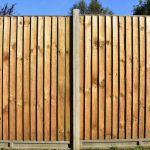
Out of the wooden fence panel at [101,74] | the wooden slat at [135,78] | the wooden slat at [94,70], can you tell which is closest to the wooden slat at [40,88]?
the wooden slat at [94,70]

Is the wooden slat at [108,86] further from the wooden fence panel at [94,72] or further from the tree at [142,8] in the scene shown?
the tree at [142,8]

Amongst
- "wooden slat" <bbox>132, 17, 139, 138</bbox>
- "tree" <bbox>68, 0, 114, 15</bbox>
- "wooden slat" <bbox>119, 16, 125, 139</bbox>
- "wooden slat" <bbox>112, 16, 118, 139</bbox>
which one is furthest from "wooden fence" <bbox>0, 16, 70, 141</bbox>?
"tree" <bbox>68, 0, 114, 15</bbox>

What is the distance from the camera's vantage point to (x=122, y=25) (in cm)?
279

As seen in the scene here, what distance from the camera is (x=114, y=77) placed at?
9.05ft

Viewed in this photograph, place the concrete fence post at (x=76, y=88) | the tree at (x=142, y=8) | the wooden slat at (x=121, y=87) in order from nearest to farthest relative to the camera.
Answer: the concrete fence post at (x=76, y=88) < the wooden slat at (x=121, y=87) < the tree at (x=142, y=8)

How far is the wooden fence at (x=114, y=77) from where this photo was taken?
107 inches

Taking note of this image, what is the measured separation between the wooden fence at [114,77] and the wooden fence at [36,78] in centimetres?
38

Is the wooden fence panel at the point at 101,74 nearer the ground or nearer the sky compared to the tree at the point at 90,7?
nearer the ground

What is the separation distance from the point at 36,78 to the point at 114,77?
160 centimetres

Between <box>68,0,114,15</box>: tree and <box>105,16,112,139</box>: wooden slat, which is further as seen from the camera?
<box>68,0,114,15</box>: tree

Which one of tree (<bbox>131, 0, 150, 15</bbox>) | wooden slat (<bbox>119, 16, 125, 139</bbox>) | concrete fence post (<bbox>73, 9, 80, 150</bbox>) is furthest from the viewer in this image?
tree (<bbox>131, 0, 150, 15</bbox>)

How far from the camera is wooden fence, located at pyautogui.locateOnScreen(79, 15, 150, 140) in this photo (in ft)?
8.94

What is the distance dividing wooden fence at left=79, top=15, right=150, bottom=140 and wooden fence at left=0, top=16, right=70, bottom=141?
0.38m

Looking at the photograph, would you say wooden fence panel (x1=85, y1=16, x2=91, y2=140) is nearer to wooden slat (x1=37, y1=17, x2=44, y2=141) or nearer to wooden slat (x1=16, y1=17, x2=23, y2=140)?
wooden slat (x1=37, y1=17, x2=44, y2=141)
